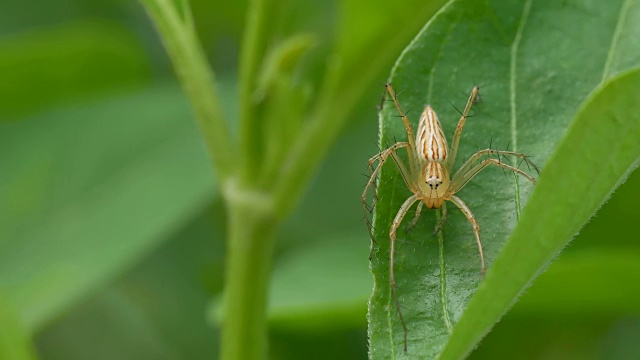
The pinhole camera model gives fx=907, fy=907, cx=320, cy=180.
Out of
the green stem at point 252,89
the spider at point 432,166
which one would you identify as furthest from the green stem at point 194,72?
the spider at point 432,166

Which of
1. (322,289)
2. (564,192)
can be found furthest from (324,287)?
(564,192)

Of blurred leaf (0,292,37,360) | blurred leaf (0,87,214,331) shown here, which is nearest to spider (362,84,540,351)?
blurred leaf (0,292,37,360)

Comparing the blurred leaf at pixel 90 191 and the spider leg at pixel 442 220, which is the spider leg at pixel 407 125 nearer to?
the spider leg at pixel 442 220

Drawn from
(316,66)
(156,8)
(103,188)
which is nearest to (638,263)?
(156,8)

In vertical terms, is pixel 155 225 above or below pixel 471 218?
above

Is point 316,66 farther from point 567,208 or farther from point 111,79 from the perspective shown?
point 567,208

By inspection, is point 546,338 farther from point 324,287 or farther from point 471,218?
point 471,218
